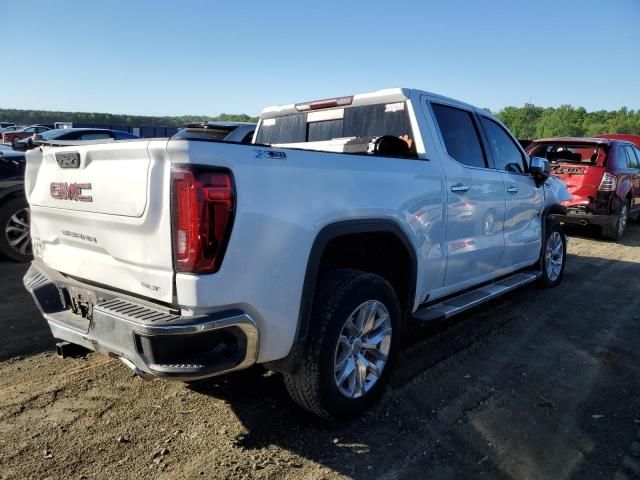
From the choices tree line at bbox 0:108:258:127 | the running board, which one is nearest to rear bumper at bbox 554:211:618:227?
the running board

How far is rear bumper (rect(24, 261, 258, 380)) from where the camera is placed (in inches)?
83.9

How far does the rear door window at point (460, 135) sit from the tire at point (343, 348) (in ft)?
4.81

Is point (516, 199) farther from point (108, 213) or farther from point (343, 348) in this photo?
point (108, 213)

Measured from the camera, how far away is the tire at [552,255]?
18.2 ft

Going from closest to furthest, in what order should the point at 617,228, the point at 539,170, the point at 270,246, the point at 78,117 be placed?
the point at 270,246 < the point at 539,170 < the point at 617,228 < the point at 78,117

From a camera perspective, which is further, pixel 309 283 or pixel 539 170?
pixel 539 170

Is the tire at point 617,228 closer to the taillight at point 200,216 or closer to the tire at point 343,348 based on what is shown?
the tire at point 343,348

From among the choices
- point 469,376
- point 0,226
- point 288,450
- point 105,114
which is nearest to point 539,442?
point 469,376

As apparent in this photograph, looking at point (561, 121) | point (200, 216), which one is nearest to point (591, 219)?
point (200, 216)

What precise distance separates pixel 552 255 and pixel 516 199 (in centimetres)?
161

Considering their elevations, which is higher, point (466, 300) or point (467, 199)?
point (467, 199)

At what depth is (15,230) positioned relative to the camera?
6.12 metres

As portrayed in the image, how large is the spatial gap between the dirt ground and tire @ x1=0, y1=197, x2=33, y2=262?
7.62ft

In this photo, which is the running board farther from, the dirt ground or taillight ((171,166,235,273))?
taillight ((171,166,235,273))
